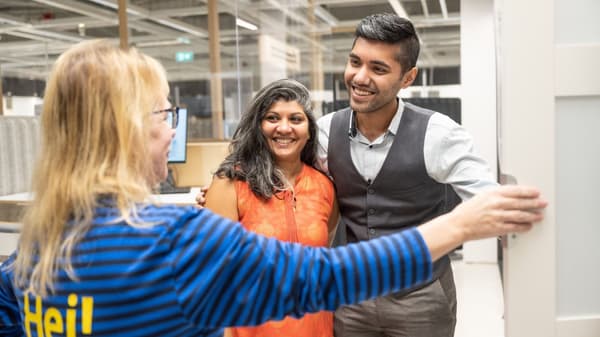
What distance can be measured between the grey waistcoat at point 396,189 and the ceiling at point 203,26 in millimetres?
3773

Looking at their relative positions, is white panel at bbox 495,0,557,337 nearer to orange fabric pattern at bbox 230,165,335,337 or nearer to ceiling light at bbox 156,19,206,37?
orange fabric pattern at bbox 230,165,335,337

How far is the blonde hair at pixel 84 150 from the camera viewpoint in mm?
750

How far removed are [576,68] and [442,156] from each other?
19.6 inches

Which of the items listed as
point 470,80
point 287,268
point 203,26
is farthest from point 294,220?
point 203,26

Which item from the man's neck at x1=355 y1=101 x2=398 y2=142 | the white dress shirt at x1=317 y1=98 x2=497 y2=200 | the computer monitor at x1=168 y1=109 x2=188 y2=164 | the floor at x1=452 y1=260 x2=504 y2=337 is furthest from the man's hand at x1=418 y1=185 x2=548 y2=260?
the computer monitor at x1=168 y1=109 x2=188 y2=164

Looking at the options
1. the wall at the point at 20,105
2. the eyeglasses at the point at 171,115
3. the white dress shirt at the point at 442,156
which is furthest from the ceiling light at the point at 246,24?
the eyeglasses at the point at 171,115

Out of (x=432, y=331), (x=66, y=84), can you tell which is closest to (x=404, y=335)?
(x=432, y=331)

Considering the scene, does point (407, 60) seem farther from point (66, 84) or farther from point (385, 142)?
point (66, 84)

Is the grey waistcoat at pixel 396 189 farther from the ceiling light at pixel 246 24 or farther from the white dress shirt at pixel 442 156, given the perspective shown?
the ceiling light at pixel 246 24

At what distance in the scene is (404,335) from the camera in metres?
1.41

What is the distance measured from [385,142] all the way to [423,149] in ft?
0.34

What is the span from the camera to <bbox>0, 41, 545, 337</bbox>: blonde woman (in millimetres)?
724

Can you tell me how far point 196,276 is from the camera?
72 cm

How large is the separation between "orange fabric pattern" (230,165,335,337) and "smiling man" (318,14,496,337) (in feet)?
0.22
